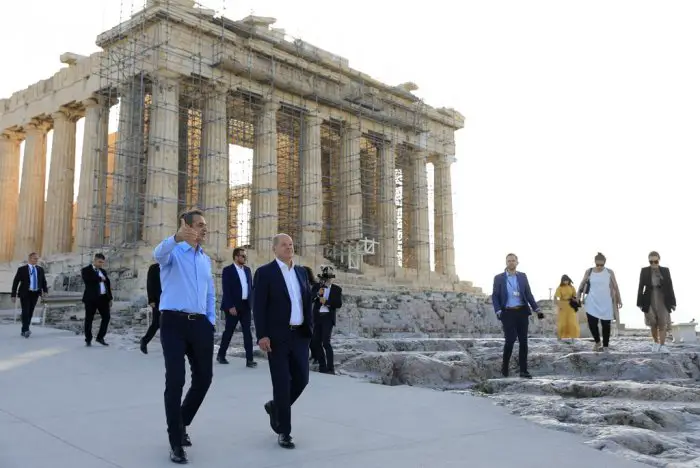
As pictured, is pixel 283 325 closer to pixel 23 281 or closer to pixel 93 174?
pixel 23 281

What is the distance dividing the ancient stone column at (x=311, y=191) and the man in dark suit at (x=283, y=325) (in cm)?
2698

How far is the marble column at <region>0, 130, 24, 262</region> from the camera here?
34.4 m

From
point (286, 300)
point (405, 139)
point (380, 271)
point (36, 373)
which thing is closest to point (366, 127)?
point (405, 139)

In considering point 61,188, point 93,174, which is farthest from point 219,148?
point 61,188

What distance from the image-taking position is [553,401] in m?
7.09

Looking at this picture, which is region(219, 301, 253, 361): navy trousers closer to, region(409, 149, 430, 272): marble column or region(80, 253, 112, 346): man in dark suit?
region(80, 253, 112, 346): man in dark suit

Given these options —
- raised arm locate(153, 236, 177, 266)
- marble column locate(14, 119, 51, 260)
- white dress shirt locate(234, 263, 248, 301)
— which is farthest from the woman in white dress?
marble column locate(14, 119, 51, 260)

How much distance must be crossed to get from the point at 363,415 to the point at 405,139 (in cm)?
3427

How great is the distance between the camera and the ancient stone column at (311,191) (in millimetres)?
33000

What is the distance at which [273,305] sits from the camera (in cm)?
535

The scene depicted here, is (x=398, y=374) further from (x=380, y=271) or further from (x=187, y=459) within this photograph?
(x=380, y=271)

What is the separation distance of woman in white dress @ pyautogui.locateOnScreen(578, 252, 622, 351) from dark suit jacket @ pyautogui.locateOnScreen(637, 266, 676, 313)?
0.36m

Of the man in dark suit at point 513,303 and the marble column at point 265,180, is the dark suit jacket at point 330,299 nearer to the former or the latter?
the man in dark suit at point 513,303

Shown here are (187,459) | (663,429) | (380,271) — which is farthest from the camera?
(380,271)
